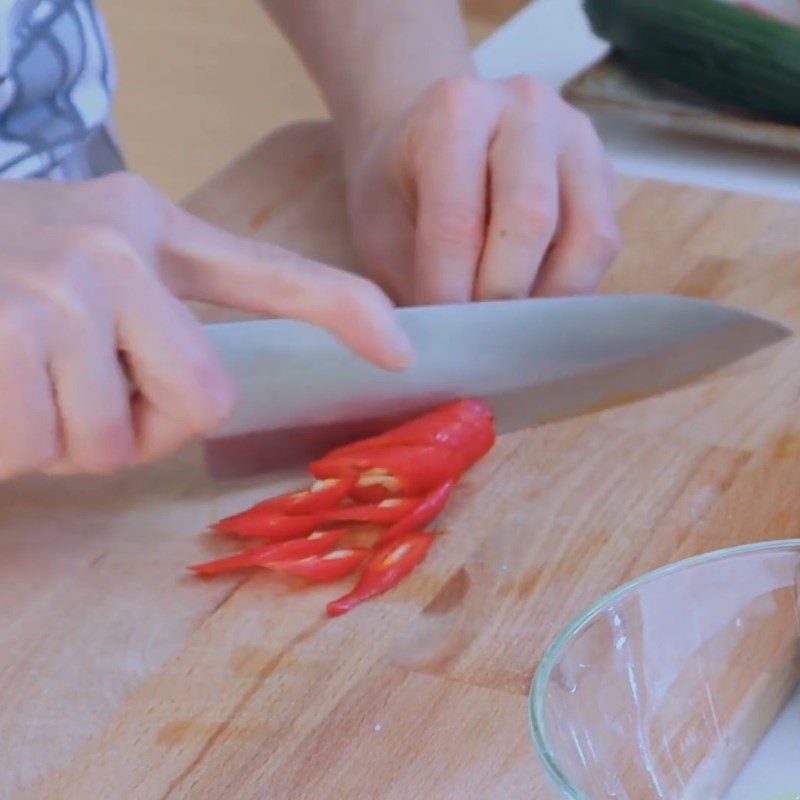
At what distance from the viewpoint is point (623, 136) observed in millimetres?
1391

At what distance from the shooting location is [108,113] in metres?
1.25

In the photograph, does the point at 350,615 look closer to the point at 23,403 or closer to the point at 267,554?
the point at 267,554

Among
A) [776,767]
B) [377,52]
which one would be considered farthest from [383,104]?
[776,767]

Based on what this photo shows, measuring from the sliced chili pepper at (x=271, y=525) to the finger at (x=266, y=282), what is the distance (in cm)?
13

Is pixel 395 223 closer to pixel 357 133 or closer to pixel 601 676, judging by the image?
pixel 357 133

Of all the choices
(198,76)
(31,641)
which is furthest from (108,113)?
(198,76)

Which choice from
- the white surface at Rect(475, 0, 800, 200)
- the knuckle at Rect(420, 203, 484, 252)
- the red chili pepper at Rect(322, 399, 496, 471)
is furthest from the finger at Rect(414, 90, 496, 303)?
the white surface at Rect(475, 0, 800, 200)

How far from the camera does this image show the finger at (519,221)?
101cm

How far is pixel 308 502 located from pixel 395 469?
2.3 inches

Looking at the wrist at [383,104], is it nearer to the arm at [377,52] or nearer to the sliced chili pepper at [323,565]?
the arm at [377,52]

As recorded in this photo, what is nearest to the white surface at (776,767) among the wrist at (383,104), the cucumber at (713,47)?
the wrist at (383,104)

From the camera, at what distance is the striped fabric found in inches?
43.2

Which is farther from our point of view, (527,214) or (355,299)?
(527,214)

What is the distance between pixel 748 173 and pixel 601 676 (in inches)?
30.4
